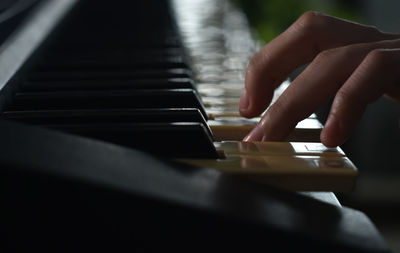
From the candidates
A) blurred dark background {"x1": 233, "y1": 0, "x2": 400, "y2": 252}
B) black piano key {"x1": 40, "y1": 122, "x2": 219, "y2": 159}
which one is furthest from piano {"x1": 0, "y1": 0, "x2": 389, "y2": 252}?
blurred dark background {"x1": 233, "y1": 0, "x2": 400, "y2": 252}

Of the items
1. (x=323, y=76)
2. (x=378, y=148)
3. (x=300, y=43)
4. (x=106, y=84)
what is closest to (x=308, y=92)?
(x=323, y=76)

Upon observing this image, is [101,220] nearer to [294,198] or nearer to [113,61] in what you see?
[294,198]

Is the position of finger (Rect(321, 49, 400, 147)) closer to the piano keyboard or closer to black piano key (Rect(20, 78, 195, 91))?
the piano keyboard

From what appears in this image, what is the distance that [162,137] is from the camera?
1.85 ft

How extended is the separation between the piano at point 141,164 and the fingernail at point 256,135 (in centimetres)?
3

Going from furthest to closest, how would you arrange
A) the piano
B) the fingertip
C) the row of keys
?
the fingertip
the row of keys
the piano

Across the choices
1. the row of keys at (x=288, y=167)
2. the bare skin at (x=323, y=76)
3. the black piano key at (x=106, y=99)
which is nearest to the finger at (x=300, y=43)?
the bare skin at (x=323, y=76)

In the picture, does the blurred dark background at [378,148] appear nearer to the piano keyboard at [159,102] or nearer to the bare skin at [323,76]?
the piano keyboard at [159,102]

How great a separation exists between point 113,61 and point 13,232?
24.1 inches

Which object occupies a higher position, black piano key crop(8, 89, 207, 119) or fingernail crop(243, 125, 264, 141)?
black piano key crop(8, 89, 207, 119)

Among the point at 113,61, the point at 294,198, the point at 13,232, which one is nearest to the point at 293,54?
the point at 113,61

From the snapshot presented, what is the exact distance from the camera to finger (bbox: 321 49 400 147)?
2.01 feet

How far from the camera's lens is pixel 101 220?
0.38m

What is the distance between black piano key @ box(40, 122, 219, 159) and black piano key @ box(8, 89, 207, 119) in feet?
0.37
